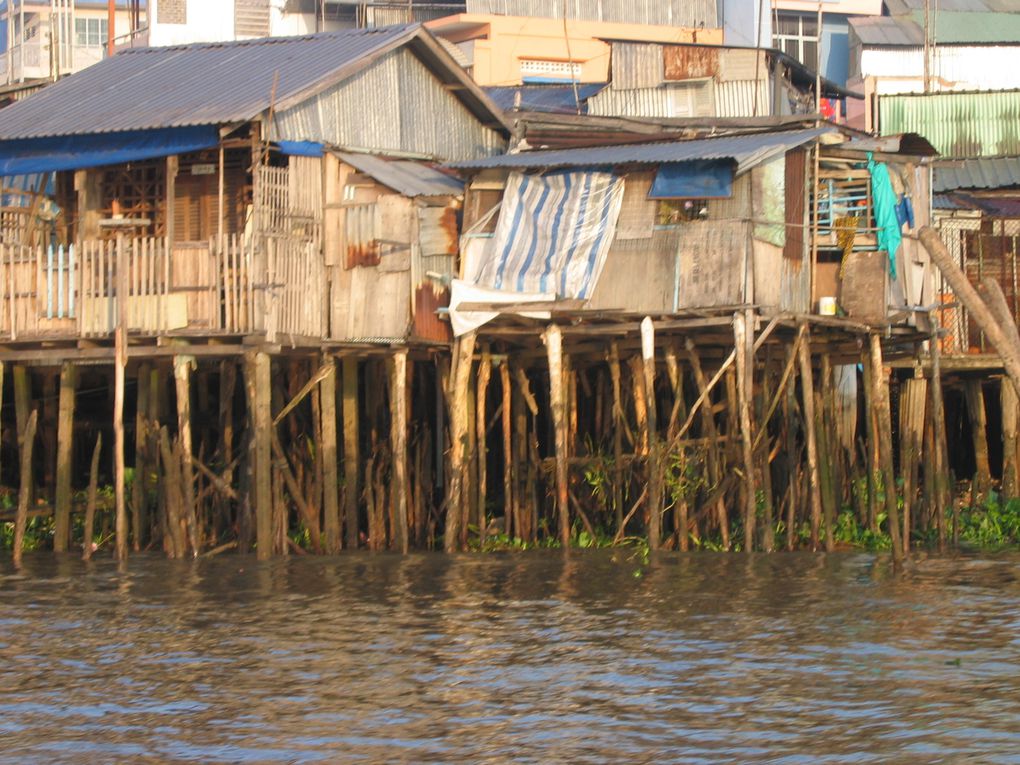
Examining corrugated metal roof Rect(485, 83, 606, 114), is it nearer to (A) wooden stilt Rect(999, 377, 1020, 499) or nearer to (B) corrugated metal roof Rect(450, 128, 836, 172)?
(B) corrugated metal roof Rect(450, 128, 836, 172)

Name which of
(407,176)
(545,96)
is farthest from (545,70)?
(407,176)

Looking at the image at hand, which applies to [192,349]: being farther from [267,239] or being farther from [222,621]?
[222,621]

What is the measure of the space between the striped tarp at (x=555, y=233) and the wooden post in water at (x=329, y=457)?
220 centimetres

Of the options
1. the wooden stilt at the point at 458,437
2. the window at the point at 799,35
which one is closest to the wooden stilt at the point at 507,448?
the wooden stilt at the point at 458,437

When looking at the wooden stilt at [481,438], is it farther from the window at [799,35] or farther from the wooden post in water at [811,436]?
the window at [799,35]

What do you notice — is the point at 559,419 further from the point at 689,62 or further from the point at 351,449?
the point at 689,62

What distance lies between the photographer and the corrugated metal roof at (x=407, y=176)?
22234 mm

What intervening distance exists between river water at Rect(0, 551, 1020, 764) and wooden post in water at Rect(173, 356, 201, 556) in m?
0.96

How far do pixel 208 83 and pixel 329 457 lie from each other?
498 cm

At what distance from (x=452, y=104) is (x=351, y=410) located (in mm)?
4939

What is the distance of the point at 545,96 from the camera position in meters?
32.2

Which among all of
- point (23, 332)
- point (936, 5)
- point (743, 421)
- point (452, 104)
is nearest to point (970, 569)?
point (743, 421)

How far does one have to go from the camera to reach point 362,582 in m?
19.4

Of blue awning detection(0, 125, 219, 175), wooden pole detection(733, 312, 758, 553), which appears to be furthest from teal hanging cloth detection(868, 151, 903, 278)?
blue awning detection(0, 125, 219, 175)
